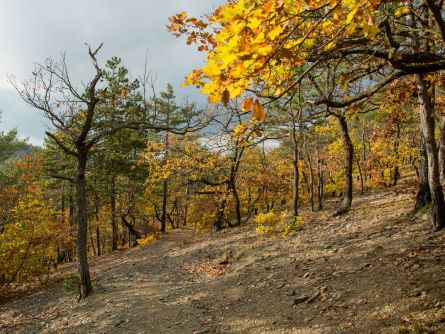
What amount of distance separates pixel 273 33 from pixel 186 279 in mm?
10246

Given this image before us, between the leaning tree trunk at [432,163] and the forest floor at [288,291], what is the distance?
1.40 ft

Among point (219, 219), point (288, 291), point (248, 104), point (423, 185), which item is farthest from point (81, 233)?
point (219, 219)

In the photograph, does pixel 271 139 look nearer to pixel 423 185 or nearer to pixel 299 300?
pixel 299 300

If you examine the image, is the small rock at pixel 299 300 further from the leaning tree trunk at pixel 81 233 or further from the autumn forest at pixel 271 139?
the leaning tree trunk at pixel 81 233

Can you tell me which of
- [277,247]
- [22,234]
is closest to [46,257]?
[22,234]

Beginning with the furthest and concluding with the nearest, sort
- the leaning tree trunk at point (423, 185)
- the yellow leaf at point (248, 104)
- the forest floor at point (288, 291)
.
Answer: the leaning tree trunk at point (423, 185)
the forest floor at point (288, 291)
the yellow leaf at point (248, 104)

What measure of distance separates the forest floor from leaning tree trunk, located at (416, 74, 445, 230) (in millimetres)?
427

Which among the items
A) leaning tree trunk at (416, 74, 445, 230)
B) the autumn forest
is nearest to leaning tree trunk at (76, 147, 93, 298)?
the autumn forest

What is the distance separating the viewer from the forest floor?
534cm

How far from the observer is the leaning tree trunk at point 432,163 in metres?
7.73

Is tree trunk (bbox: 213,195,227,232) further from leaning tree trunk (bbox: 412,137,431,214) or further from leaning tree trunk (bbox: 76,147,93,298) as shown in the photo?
leaning tree trunk (bbox: 412,137,431,214)

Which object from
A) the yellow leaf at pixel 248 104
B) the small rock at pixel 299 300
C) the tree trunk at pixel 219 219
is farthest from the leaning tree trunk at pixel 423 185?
the tree trunk at pixel 219 219

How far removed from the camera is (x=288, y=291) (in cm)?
745

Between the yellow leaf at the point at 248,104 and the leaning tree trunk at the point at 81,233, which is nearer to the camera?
the yellow leaf at the point at 248,104
